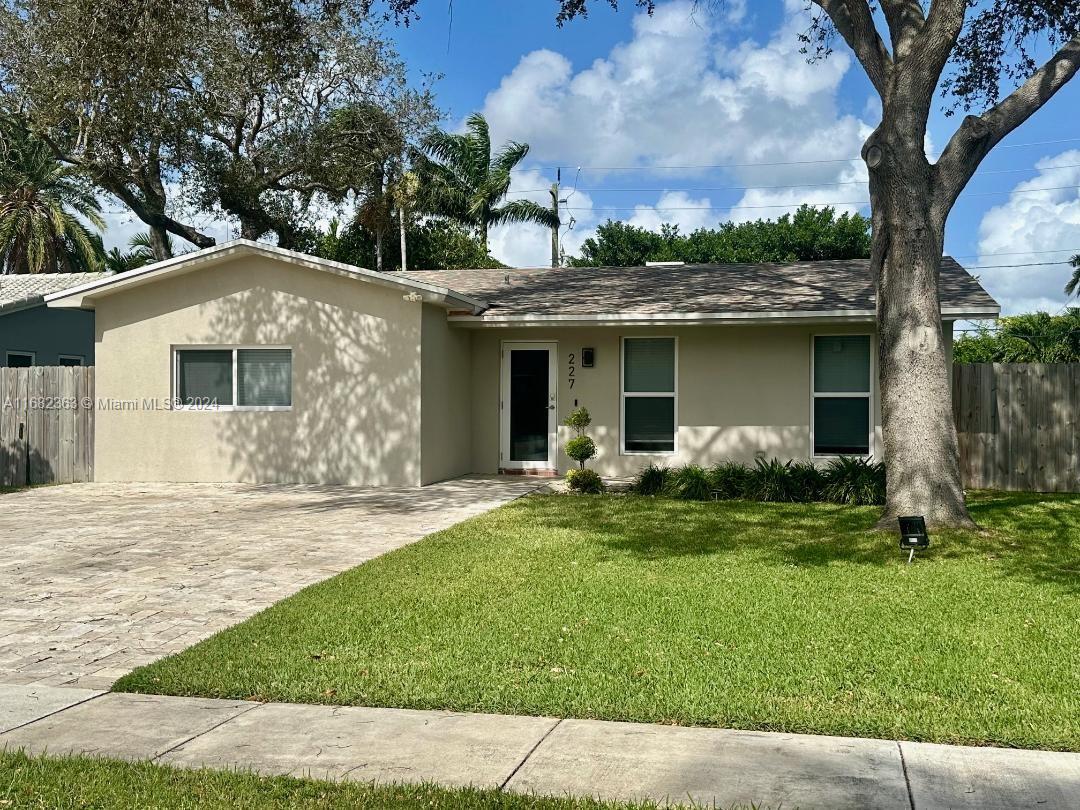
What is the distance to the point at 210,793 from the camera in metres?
3.74

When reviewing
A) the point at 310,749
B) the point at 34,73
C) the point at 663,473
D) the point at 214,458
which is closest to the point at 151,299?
the point at 214,458

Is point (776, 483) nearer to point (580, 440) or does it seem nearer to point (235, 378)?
point (580, 440)

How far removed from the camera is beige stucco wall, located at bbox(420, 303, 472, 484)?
46.8 ft

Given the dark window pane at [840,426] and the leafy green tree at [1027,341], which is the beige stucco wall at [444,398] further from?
the leafy green tree at [1027,341]

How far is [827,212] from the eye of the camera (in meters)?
44.9

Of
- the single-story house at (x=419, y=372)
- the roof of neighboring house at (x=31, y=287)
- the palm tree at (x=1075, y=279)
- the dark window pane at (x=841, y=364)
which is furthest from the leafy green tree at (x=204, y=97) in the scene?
the palm tree at (x=1075, y=279)

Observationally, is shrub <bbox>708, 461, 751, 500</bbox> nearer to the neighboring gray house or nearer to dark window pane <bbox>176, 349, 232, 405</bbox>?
dark window pane <bbox>176, 349, 232, 405</bbox>

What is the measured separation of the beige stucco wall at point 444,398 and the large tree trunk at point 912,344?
6677 millimetres

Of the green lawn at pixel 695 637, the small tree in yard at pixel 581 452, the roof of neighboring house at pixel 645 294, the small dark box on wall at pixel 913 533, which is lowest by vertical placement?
the green lawn at pixel 695 637

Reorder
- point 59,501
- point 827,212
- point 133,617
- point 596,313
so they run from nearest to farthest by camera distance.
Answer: point 133,617 < point 59,501 < point 596,313 < point 827,212

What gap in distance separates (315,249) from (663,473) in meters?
19.6

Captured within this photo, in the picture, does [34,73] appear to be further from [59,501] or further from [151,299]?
[59,501]

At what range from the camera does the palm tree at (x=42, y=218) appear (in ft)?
96.9

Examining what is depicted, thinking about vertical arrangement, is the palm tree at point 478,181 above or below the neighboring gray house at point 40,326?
above
